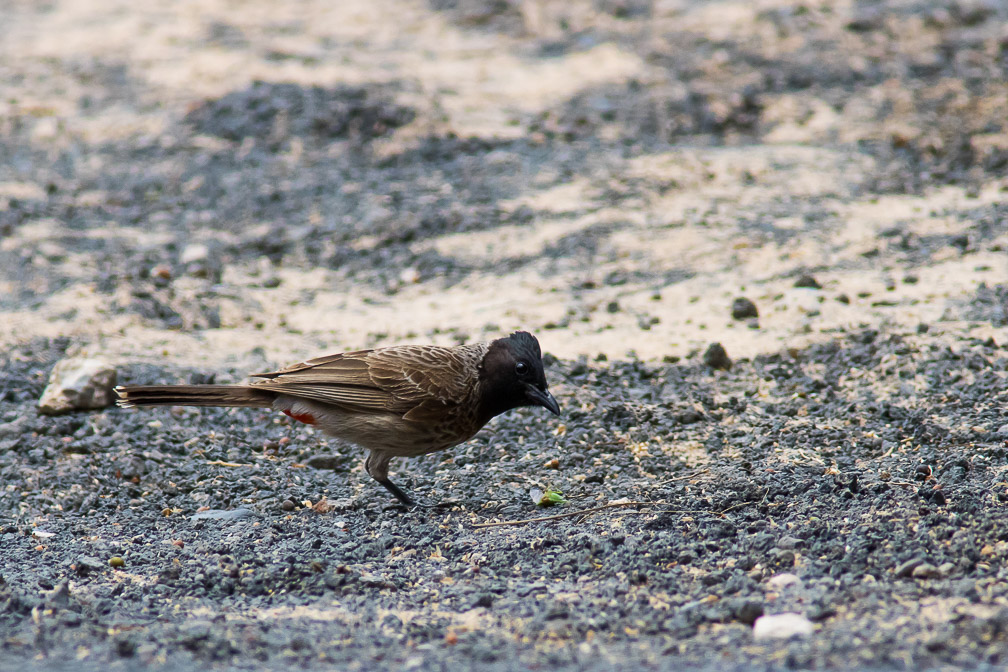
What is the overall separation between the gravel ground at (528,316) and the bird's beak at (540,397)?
0.38 metres

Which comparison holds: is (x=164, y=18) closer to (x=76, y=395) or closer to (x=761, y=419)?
(x=76, y=395)

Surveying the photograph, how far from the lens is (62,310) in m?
7.10

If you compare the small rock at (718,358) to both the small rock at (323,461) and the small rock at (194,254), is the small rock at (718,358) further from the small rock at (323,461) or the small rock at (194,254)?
the small rock at (194,254)

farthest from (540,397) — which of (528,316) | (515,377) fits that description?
(528,316)

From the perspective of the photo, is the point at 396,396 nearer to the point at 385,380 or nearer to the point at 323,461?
the point at 385,380

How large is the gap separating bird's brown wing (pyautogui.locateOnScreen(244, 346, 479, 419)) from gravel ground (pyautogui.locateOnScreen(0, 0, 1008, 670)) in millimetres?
499

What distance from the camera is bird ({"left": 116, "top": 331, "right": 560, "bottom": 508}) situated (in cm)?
511

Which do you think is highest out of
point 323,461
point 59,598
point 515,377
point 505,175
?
point 505,175

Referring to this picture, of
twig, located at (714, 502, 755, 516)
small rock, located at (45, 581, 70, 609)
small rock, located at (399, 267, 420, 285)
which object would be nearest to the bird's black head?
twig, located at (714, 502, 755, 516)

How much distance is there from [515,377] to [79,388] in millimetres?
2456

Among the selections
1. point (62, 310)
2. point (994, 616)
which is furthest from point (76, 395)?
point (994, 616)

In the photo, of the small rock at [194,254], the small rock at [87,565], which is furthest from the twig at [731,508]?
the small rock at [194,254]

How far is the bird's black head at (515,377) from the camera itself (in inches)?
204

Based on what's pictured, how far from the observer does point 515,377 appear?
205 inches
